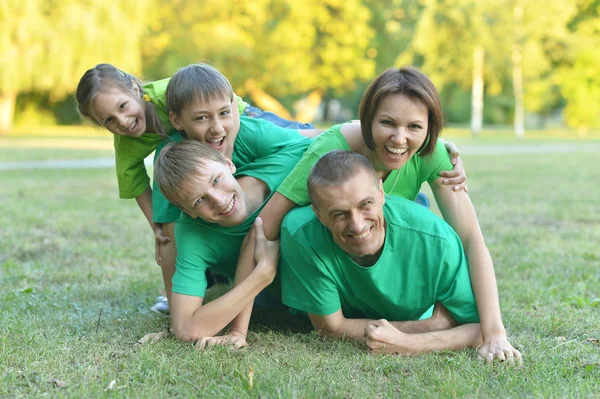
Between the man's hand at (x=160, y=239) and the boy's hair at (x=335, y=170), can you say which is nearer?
the boy's hair at (x=335, y=170)

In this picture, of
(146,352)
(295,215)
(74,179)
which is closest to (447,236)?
(295,215)

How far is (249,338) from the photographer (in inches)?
134

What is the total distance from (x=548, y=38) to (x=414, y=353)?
1243 inches

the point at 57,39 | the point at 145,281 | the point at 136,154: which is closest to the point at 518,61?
the point at 57,39

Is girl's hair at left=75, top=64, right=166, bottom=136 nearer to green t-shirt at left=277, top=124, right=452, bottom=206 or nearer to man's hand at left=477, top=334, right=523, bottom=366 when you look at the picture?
green t-shirt at left=277, top=124, right=452, bottom=206

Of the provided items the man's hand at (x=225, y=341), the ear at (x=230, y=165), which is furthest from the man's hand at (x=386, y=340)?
the ear at (x=230, y=165)

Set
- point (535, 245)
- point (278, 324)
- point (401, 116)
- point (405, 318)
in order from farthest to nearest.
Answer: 1. point (535, 245)
2. point (278, 324)
3. point (405, 318)
4. point (401, 116)

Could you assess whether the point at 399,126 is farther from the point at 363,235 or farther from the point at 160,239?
the point at 160,239

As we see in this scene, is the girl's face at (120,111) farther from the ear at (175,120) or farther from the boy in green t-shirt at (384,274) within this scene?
the boy in green t-shirt at (384,274)

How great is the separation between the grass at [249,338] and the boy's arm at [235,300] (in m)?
0.13

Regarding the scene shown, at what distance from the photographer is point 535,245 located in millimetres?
5727

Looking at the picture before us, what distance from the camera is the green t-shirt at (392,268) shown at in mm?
3105

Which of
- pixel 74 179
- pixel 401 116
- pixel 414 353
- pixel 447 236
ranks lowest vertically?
pixel 74 179

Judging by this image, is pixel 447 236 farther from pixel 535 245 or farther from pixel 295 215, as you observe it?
pixel 535 245
